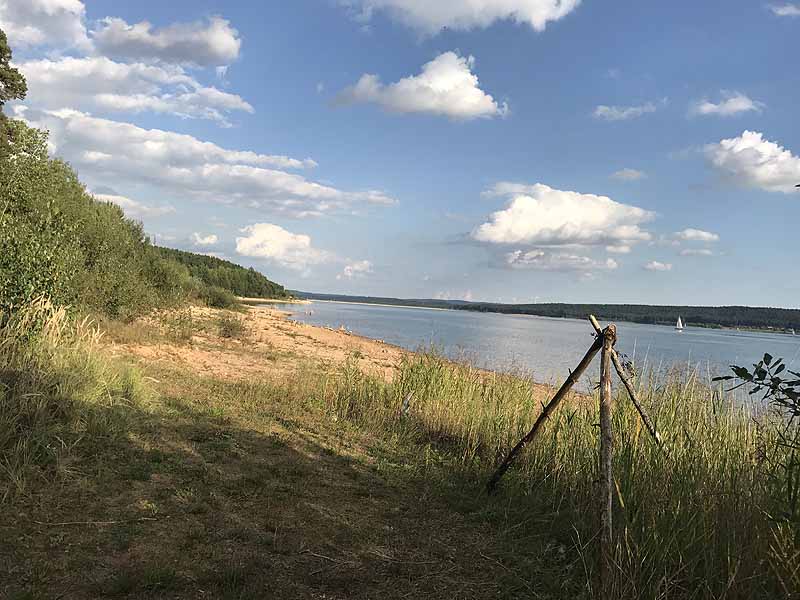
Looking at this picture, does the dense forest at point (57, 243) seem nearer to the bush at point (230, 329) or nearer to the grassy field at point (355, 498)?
the grassy field at point (355, 498)

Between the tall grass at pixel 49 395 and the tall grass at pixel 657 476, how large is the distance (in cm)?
385

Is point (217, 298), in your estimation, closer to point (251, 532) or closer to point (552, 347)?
point (552, 347)

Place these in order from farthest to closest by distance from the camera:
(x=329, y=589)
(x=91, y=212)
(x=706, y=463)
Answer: (x=91, y=212) < (x=706, y=463) < (x=329, y=589)

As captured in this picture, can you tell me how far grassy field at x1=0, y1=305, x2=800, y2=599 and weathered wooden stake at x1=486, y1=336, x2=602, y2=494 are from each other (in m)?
0.23

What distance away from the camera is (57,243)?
9.61 m

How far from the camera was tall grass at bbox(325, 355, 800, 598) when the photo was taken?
Answer: 3443 millimetres

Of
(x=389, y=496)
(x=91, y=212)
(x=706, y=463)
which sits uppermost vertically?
(x=91, y=212)

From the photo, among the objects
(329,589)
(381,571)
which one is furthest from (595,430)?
(329,589)

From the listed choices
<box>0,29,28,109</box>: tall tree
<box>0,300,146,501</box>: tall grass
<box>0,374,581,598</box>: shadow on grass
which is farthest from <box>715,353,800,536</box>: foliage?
<box>0,29,28,109</box>: tall tree

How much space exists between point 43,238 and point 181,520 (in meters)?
6.86

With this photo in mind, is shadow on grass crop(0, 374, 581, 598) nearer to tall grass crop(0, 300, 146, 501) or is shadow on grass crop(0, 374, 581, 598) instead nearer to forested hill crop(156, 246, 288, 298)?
tall grass crop(0, 300, 146, 501)

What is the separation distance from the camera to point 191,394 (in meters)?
9.67

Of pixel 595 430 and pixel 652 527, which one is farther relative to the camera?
pixel 595 430

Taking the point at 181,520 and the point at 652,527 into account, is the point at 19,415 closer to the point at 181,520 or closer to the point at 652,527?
the point at 181,520
